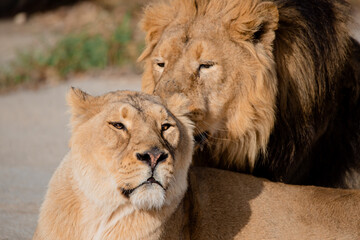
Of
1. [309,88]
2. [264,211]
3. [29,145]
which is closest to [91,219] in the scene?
[264,211]

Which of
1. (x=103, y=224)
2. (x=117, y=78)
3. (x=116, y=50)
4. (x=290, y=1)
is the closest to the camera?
(x=103, y=224)

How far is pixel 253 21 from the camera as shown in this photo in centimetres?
326

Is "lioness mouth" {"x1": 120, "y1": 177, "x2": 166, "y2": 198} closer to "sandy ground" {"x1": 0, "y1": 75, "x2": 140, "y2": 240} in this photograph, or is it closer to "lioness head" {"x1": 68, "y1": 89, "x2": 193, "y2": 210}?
"lioness head" {"x1": 68, "y1": 89, "x2": 193, "y2": 210}

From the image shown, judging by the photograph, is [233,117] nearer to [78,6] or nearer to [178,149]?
[178,149]

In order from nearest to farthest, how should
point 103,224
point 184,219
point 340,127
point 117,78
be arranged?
1. point 103,224
2. point 184,219
3. point 340,127
4. point 117,78

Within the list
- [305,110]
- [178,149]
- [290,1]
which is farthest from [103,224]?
[290,1]

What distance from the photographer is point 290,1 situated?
358 centimetres

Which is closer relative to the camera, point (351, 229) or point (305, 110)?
point (351, 229)

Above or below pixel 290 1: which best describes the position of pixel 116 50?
below

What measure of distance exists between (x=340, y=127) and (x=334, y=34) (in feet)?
1.86

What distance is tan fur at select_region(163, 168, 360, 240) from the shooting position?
2941mm

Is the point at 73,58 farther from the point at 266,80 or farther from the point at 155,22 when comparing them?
the point at 266,80

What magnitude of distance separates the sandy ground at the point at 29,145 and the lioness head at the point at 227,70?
713 millimetres

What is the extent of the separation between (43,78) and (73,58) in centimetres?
47
